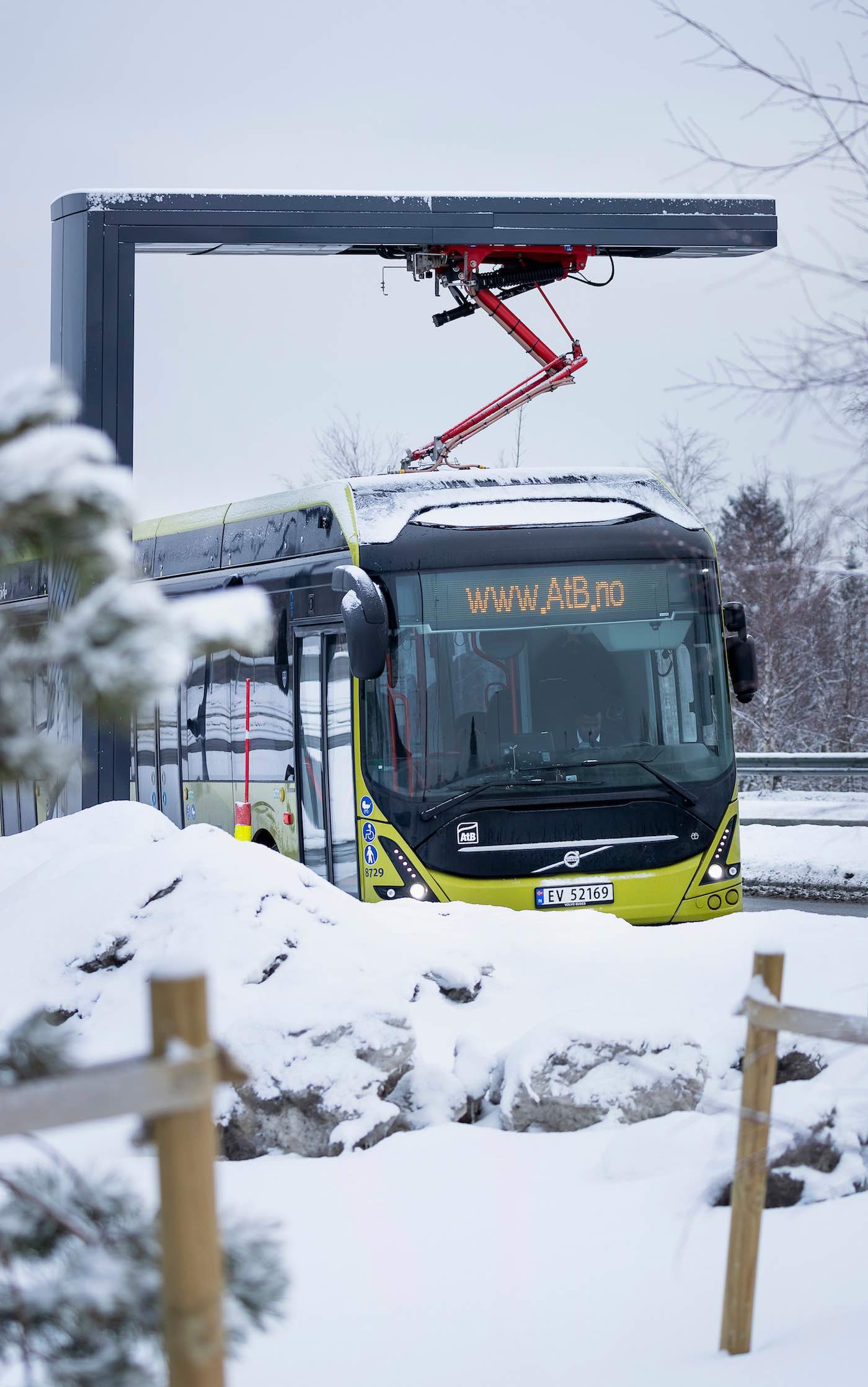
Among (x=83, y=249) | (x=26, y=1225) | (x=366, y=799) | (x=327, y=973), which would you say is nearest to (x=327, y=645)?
(x=366, y=799)

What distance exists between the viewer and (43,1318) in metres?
2.24

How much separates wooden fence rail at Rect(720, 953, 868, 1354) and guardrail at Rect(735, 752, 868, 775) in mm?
11317

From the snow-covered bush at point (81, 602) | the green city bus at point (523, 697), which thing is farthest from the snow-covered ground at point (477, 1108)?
the green city bus at point (523, 697)

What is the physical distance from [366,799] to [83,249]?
427cm

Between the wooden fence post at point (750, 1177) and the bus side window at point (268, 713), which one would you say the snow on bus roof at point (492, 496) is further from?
the wooden fence post at point (750, 1177)

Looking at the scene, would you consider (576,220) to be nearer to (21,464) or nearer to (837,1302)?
(837,1302)

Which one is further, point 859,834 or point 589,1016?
point 859,834

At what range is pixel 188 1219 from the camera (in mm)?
2234

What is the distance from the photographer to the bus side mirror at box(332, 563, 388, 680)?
875 cm

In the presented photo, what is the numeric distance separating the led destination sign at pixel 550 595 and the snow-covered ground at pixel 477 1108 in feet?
8.13

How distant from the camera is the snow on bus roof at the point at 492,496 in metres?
9.39

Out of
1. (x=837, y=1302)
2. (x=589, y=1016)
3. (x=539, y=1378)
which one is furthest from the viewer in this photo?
(x=589, y=1016)

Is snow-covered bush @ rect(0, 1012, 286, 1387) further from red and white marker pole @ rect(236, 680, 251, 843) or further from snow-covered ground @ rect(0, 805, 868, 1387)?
red and white marker pole @ rect(236, 680, 251, 843)

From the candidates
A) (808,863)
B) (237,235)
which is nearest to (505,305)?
(237,235)
